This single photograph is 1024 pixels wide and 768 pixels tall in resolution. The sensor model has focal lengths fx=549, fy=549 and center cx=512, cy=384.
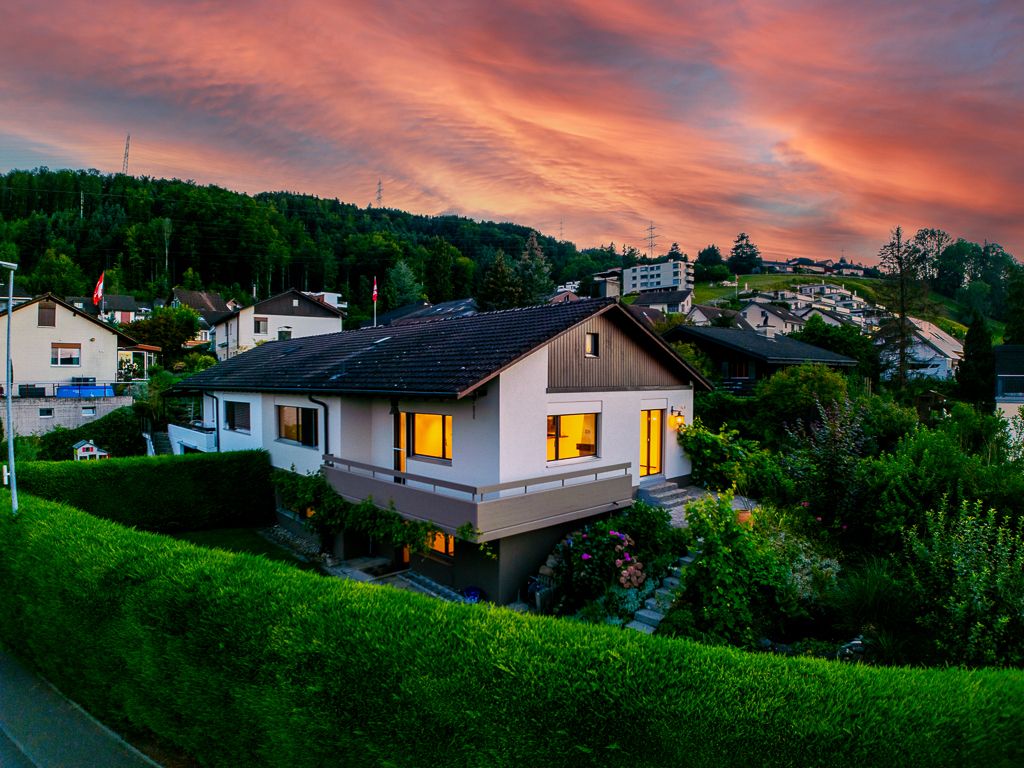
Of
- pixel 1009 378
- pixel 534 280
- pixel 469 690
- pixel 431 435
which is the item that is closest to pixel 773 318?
pixel 534 280

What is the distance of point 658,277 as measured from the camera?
12450 centimetres

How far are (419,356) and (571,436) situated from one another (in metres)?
4.53

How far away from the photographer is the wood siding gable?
43.8 ft

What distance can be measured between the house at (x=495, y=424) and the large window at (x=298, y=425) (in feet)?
0.22

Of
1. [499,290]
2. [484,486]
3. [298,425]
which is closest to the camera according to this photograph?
[484,486]

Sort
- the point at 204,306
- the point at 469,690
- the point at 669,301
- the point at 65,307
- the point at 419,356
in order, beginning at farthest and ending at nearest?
the point at 669,301, the point at 204,306, the point at 65,307, the point at 419,356, the point at 469,690

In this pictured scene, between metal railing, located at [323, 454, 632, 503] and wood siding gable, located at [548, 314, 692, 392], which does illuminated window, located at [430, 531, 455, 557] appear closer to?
metal railing, located at [323, 454, 632, 503]

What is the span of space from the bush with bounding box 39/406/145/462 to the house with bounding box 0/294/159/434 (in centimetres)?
172

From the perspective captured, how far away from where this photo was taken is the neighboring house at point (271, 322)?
4825cm

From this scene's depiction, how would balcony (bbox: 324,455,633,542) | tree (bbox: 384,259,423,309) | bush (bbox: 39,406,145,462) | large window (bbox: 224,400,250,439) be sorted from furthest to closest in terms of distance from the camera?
tree (bbox: 384,259,423,309) < bush (bbox: 39,406,145,462) < large window (bbox: 224,400,250,439) < balcony (bbox: 324,455,633,542)

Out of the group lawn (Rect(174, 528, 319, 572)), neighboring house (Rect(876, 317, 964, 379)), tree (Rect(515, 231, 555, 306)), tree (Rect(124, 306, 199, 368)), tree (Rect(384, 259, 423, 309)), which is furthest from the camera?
tree (Rect(384, 259, 423, 309))

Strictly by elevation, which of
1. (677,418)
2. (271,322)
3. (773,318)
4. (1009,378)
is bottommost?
(677,418)

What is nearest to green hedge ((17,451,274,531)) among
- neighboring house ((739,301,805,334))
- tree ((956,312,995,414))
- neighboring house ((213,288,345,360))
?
neighboring house ((213,288,345,360))

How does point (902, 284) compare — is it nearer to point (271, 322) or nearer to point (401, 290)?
point (271, 322)
